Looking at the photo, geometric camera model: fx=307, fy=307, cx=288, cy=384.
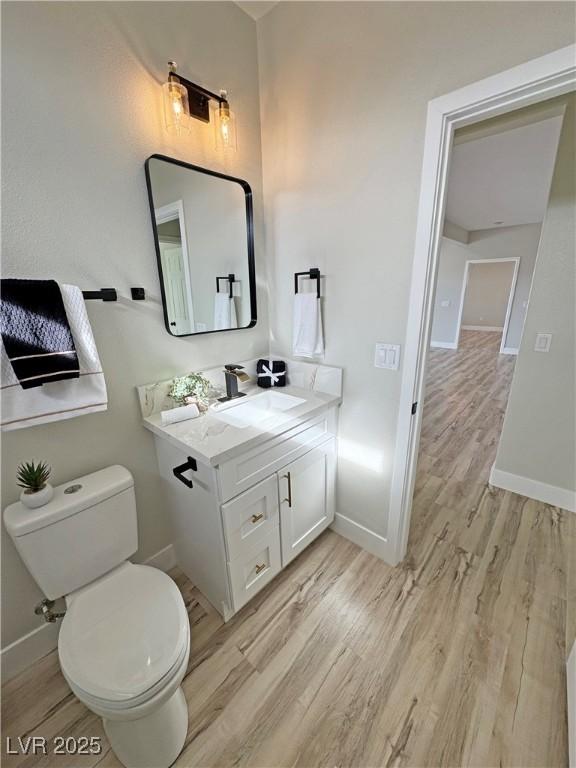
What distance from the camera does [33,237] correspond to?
1059mm

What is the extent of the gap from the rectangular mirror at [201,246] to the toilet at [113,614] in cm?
83

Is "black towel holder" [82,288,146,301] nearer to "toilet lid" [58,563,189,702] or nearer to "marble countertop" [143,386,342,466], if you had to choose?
"marble countertop" [143,386,342,466]

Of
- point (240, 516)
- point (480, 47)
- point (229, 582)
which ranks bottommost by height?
point (229, 582)

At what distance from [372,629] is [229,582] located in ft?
2.26

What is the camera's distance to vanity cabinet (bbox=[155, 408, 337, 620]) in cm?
122

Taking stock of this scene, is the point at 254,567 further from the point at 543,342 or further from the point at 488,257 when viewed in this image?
the point at 488,257

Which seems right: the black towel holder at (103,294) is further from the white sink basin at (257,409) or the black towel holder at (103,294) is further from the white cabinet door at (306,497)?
the white cabinet door at (306,497)

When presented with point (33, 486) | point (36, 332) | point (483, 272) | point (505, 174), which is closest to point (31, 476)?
point (33, 486)

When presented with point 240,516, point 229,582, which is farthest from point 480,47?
point 229,582

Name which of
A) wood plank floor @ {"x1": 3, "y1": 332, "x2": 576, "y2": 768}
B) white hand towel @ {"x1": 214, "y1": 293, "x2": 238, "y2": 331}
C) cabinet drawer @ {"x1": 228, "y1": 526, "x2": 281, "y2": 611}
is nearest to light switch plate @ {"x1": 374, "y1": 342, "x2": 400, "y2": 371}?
white hand towel @ {"x1": 214, "y1": 293, "x2": 238, "y2": 331}

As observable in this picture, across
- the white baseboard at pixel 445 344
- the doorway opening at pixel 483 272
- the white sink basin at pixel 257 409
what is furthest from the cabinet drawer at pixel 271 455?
the white baseboard at pixel 445 344

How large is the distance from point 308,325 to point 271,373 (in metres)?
0.37

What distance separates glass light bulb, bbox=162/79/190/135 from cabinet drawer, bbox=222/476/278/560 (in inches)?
62.3

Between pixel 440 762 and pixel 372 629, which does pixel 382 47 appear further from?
pixel 440 762
